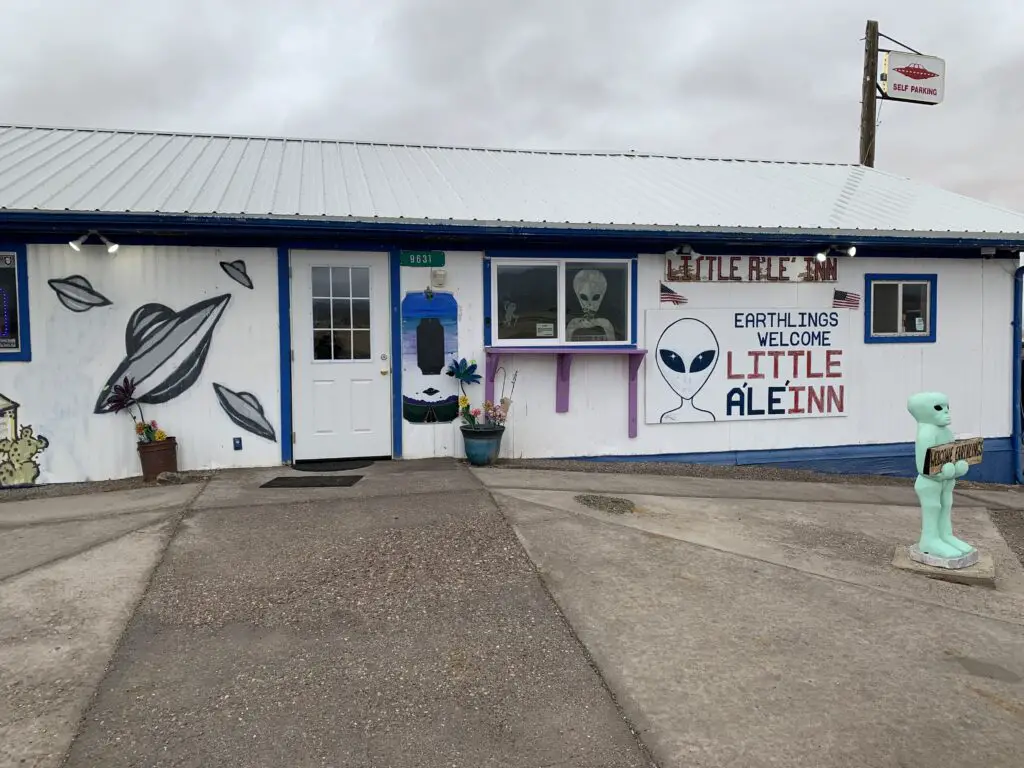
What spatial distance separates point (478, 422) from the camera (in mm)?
7664

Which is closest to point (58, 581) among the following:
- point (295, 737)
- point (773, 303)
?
point (295, 737)

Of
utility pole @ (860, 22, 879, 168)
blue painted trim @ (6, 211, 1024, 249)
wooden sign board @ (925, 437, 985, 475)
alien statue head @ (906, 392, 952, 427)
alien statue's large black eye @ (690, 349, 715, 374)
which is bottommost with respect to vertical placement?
wooden sign board @ (925, 437, 985, 475)

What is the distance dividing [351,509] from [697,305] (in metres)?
4.65

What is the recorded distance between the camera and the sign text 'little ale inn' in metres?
8.19

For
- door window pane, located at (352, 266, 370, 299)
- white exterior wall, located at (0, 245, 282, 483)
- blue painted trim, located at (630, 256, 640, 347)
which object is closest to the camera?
white exterior wall, located at (0, 245, 282, 483)

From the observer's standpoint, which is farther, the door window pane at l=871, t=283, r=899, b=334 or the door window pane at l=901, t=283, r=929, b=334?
the door window pane at l=901, t=283, r=929, b=334

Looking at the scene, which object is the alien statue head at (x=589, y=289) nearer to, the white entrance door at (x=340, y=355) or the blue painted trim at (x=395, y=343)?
the blue painted trim at (x=395, y=343)

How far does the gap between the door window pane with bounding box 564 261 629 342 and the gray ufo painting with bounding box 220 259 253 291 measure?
3.29m

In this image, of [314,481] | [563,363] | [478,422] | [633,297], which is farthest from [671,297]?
[314,481]

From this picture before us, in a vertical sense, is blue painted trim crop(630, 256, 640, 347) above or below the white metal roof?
below

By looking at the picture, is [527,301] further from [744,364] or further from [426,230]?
[744,364]

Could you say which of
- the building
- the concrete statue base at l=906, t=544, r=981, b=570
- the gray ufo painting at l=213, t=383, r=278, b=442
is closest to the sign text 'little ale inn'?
the building

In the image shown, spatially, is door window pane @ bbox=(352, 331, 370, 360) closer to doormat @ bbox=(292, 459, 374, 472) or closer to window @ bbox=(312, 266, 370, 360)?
window @ bbox=(312, 266, 370, 360)

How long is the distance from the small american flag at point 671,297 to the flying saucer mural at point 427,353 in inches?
91.8
